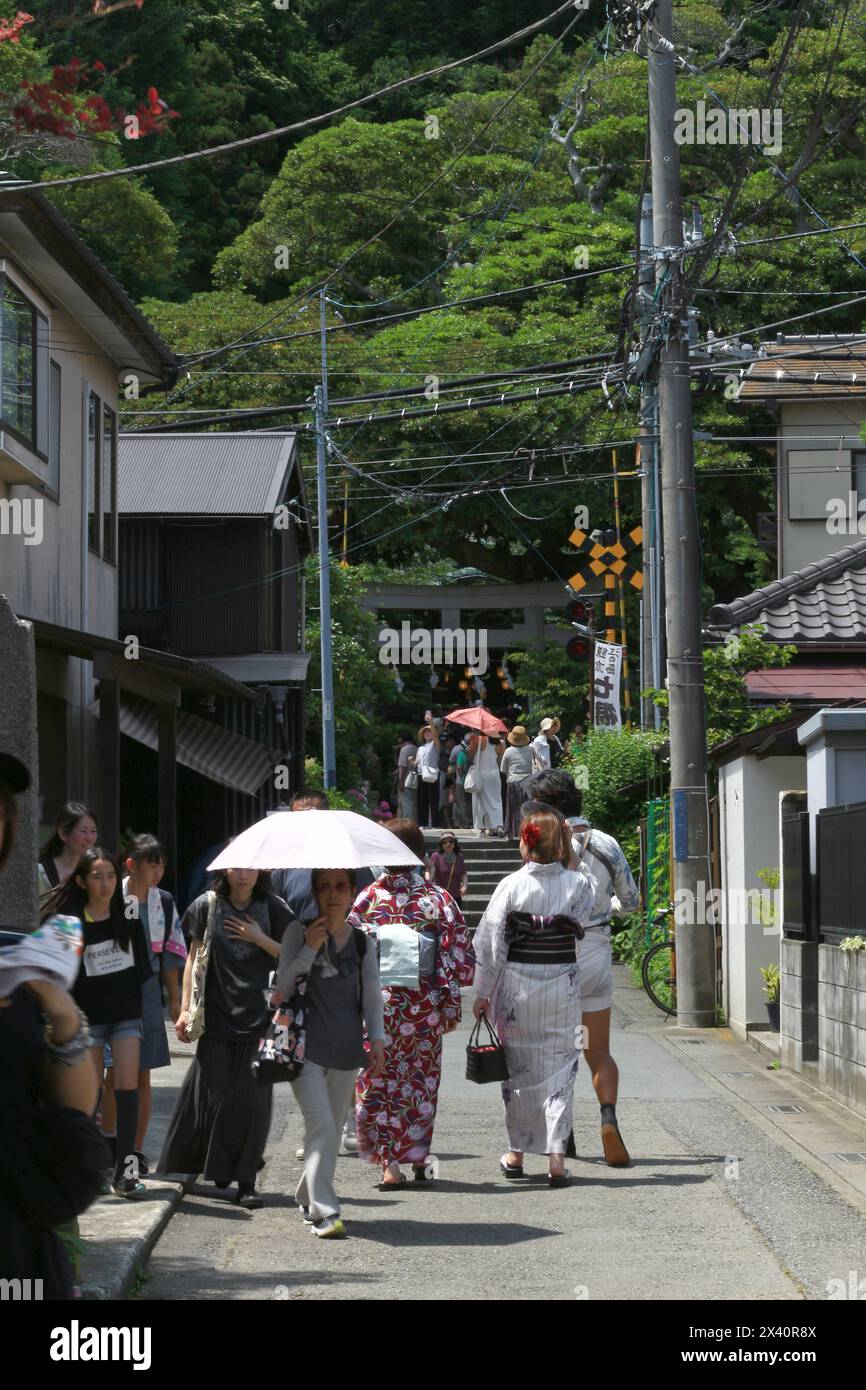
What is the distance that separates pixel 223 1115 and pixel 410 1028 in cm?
114

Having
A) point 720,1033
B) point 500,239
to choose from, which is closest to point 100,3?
point 720,1033

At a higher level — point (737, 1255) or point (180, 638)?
point (180, 638)

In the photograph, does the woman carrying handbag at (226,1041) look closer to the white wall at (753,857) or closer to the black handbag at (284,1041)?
the black handbag at (284,1041)

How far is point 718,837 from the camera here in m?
17.7

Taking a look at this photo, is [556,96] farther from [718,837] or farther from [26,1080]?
[26,1080]

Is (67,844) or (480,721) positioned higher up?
(480,721)

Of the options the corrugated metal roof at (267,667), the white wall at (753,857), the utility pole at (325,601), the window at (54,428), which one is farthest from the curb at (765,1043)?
→ the utility pole at (325,601)

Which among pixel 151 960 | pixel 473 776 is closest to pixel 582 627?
pixel 473 776

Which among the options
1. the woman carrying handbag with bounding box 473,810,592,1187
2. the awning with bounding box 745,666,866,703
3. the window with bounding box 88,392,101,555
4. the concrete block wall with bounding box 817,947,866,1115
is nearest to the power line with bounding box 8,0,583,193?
the woman carrying handbag with bounding box 473,810,592,1187

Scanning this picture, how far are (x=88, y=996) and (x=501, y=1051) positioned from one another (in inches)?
83.5

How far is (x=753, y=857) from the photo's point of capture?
1542 centimetres

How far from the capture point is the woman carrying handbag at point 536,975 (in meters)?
9.05
